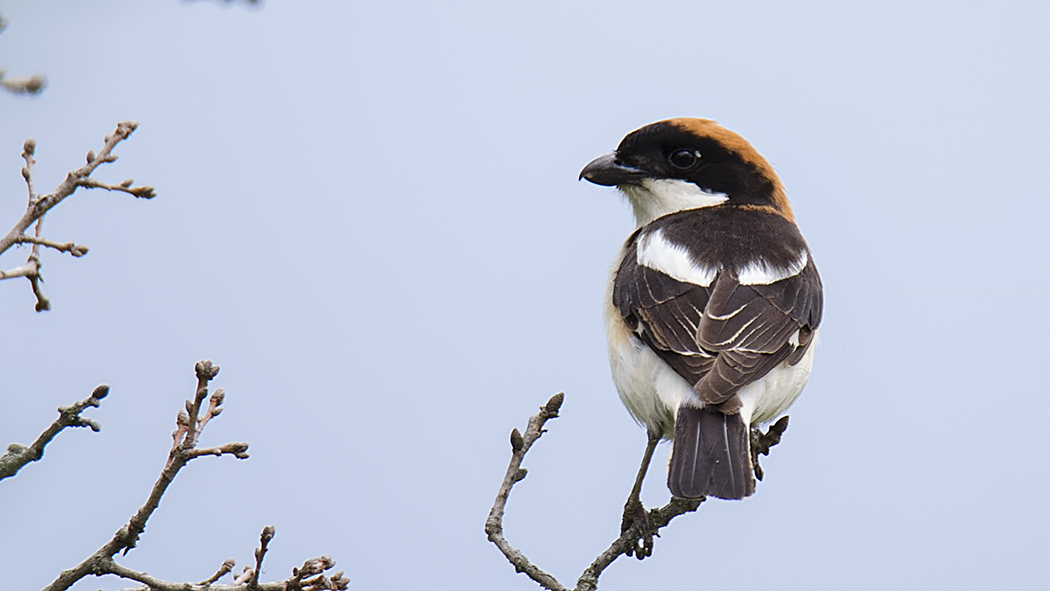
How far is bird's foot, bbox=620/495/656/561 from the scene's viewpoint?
169 inches

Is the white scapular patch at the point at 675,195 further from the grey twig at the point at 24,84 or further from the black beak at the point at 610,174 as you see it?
the grey twig at the point at 24,84

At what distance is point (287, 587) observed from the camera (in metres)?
2.96

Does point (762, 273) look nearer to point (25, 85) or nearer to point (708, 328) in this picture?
point (708, 328)

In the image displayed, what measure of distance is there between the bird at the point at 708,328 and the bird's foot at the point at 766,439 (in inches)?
0.6

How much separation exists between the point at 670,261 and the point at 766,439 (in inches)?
32.9

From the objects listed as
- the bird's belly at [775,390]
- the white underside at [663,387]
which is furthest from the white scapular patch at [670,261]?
the bird's belly at [775,390]

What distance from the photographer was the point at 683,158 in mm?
5918

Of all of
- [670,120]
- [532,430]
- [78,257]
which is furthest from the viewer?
[670,120]

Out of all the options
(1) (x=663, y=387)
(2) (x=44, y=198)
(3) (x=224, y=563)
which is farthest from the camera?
(1) (x=663, y=387)

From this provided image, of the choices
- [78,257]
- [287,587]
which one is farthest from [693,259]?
[78,257]

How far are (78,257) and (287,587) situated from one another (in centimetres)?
93

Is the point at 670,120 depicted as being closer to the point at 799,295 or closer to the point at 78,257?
the point at 799,295

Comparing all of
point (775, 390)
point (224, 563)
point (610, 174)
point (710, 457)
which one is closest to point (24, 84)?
point (224, 563)

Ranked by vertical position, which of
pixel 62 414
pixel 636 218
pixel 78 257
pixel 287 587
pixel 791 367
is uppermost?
pixel 636 218
